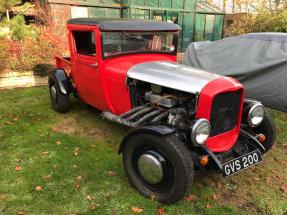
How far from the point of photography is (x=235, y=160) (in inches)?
128

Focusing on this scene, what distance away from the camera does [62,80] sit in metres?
5.57

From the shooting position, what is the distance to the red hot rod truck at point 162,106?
312cm

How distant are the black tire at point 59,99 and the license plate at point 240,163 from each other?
3636 millimetres

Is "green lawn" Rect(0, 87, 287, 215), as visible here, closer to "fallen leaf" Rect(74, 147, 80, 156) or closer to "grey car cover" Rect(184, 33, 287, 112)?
"fallen leaf" Rect(74, 147, 80, 156)

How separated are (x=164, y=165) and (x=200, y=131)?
1.76 feet

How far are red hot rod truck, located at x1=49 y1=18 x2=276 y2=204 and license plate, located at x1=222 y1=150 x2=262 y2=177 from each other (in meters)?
0.01

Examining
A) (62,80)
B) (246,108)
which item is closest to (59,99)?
(62,80)

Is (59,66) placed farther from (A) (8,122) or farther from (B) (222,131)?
(B) (222,131)

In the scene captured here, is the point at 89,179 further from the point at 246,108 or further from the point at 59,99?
the point at 59,99

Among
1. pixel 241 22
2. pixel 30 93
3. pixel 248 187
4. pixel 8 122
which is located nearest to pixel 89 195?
pixel 248 187

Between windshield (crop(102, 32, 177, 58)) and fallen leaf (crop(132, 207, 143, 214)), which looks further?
windshield (crop(102, 32, 177, 58))

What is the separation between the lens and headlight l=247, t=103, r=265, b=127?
3.75m

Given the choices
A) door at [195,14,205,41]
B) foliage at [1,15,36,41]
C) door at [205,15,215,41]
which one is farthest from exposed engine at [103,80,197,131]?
door at [205,15,215,41]

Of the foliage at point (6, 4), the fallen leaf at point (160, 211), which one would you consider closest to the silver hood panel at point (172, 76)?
the fallen leaf at point (160, 211)
